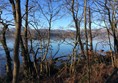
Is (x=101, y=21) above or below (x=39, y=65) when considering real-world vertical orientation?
above

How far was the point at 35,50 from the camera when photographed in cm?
2270

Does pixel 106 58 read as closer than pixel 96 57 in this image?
No

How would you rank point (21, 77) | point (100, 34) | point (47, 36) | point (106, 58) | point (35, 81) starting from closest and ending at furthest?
point (35, 81), point (21, 77), point (47, 36), point (106, 58), point (100, 34)

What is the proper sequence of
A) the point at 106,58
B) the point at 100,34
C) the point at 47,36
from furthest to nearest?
the point at 100,34 → the point at 106,58 → the point at 47,36

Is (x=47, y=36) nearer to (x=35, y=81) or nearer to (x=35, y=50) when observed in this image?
(x=35, y=50)

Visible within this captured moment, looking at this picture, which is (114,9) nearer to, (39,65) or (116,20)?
(116,20)

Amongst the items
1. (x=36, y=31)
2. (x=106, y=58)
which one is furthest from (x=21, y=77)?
(x=106, y=58)

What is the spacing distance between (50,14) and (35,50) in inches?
165

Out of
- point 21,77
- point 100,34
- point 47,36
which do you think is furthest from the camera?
point 100,34

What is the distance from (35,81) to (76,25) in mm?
7066

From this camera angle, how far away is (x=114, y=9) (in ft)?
80.3

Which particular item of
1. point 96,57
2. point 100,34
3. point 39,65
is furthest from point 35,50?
point 100,34

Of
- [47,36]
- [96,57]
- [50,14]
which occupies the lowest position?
[96,57]

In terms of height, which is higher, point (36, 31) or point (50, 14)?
point (50, 14)
